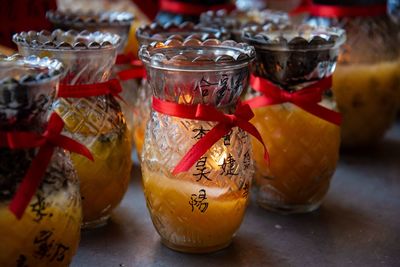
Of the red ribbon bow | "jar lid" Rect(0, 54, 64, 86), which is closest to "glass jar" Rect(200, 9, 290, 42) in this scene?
the red ribbon bow

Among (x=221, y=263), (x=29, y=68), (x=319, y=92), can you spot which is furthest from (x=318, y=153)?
(x=29, y=68)

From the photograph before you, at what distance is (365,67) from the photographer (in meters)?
1.13

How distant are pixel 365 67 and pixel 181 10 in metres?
0.38

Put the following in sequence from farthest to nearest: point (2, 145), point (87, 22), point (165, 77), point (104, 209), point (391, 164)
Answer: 1. point (391, 164)
2. point (87, 22)
3. point (104, 209)
4. point (165, 77)
5. point (2, 145)

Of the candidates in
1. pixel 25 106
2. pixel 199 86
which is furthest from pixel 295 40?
pixel 25 106

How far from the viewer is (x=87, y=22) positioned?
98cm

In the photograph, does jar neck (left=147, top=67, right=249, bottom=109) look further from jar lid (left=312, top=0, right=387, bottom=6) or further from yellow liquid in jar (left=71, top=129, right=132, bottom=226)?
jar lid (left=312, top=0, right=387, bottom=6)

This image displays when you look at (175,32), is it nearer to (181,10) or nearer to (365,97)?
(181,10)

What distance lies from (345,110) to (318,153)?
29 cm

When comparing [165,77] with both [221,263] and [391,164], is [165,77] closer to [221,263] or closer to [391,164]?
[221,263]

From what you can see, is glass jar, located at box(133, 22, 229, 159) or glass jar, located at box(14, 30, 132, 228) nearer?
glass jar, located at box(14, 30, 132, 228)

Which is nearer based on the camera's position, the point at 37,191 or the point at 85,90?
the point at 37,191

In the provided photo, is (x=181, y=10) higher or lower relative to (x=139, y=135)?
higher

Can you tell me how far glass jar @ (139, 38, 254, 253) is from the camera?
0.72 meters
